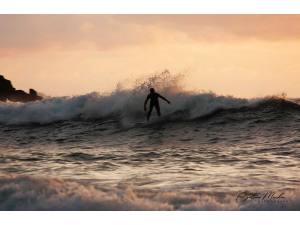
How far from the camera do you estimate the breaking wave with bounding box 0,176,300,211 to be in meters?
4.93

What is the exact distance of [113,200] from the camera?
16.7 feet

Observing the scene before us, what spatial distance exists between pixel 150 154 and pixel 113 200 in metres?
1.99

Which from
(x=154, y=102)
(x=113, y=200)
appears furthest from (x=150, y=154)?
(x=154, y=102)

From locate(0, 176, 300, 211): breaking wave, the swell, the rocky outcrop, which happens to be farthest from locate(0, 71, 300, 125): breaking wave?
locate(0, 176, 300, 211): breaking wave

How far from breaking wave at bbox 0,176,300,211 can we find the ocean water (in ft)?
0.03

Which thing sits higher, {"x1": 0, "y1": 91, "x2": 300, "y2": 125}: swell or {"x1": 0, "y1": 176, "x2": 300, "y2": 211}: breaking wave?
{"x1": 0, "y1": 91, "x2": 300, "y2": 125}: swell

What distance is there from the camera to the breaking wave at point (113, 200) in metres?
4.93

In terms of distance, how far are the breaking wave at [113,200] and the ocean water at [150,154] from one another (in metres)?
0.01

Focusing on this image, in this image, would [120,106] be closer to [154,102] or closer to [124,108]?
[124,108]

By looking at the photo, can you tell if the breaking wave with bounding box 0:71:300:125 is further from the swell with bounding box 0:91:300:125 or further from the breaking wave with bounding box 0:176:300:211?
the breaking wave with bounding box 0:176:300:211

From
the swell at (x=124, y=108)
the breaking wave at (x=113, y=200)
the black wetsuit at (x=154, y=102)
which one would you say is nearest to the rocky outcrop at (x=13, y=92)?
the swell at (x=124, y=108)

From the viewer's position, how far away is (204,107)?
1042cm

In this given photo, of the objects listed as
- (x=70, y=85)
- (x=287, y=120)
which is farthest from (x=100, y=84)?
(x=287, y=120)
